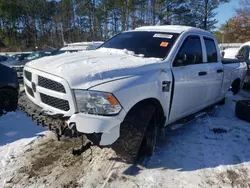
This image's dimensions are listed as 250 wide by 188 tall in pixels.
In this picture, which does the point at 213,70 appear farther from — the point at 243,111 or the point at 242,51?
the point at 242,51

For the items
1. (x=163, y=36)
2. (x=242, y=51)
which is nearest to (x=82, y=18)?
(x=242, y=51)

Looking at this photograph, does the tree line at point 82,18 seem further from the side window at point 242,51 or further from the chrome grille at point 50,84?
the chrome grille at point 50,84

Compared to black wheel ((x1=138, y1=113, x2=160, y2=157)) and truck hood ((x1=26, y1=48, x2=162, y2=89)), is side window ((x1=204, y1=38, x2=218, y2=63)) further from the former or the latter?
black wheel ((x1=138, y1=113, x2=160, y2=157))

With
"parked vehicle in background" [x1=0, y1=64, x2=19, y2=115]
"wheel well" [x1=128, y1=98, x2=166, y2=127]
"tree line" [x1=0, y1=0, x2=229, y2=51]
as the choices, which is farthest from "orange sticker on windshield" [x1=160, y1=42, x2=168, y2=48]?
"tree line" [x1=0, y1=0, x2=229, y2=51]

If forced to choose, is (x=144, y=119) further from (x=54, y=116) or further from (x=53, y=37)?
(x=53, y=37)

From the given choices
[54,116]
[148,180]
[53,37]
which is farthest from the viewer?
[53,37]

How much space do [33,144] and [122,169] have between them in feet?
5.69

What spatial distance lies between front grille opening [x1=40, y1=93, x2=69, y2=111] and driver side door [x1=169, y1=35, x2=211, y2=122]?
5.36 feet

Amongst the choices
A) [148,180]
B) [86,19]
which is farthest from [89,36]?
[148,180]

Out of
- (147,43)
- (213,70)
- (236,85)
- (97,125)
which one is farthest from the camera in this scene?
(236,85)

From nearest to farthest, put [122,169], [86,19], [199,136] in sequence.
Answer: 1. [122,169]
2. [199,136]
3. [86,19]

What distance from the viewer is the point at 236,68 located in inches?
234

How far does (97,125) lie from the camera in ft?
8.34

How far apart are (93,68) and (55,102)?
1.99ft
